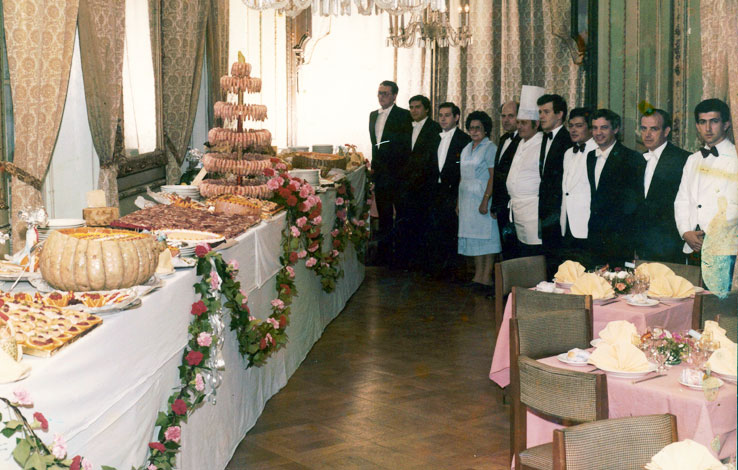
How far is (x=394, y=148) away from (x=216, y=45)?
216cm

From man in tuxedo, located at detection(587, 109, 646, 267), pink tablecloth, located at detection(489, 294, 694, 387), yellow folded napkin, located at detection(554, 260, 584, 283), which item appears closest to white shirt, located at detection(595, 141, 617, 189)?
man in tuxedo, located at detection(587, 109, 646, 267)

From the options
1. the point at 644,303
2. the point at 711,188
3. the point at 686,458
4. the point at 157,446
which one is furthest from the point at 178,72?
the point at 686,458

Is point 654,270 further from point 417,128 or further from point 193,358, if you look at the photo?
point 417,128

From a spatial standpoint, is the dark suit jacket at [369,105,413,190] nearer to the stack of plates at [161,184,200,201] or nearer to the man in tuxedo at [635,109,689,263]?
the man in tuxedo at [635,109,689,263]

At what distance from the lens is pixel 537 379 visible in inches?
111

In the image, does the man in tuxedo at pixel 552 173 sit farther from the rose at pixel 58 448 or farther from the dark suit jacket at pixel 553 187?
the rose at pixel 58 448

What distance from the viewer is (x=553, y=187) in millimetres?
5852

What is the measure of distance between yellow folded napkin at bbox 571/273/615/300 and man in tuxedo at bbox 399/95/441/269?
4.14 meters

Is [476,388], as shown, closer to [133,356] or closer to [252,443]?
[252,443]

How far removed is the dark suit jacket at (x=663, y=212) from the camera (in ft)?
15.5

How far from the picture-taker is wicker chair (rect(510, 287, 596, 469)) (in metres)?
2.75

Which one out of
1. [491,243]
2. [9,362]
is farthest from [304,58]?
[9,362]

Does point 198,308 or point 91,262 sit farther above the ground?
point 91,262

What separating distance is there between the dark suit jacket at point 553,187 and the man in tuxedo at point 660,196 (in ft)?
2.80
